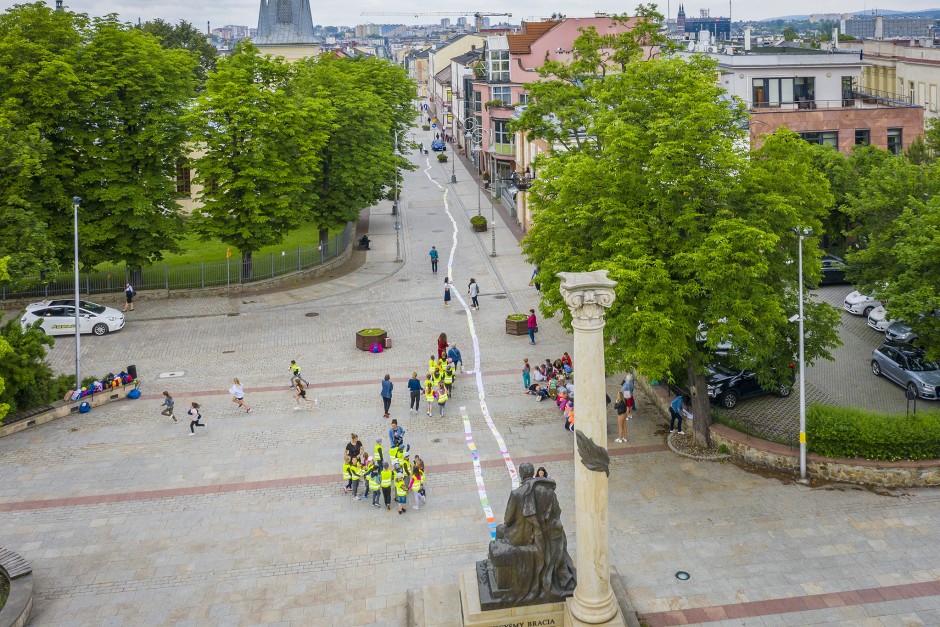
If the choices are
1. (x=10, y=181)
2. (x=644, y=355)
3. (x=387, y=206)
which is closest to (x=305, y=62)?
(x=387, y=206)

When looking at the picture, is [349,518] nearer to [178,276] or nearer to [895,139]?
[178,276]

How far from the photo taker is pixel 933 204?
27.9 m

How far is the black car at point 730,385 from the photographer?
2830 centimetres

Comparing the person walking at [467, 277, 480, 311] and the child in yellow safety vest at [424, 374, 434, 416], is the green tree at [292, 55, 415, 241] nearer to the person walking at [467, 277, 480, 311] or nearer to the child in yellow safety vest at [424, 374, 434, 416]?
the person walking at [467, 277, 480, 311]

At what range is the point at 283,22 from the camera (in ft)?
400

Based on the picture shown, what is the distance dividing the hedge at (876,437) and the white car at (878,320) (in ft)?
43.0

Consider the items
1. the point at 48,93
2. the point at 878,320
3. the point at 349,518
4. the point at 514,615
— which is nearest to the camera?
the point at 514,615

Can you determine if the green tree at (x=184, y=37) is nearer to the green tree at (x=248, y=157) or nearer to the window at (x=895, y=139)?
the green tree at (x=248, y=157)

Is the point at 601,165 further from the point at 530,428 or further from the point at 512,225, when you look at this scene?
the point at 512,225

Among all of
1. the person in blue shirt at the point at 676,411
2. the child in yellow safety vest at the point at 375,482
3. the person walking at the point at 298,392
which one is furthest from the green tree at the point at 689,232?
→ the person walking at the point at 298,392

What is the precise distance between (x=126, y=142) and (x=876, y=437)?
1307 inches

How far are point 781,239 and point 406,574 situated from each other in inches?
505

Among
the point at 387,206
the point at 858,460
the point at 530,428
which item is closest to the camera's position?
the point at 858,460

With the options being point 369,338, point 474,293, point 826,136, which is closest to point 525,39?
point 826,136
